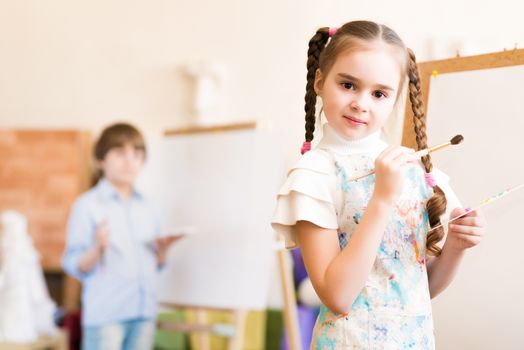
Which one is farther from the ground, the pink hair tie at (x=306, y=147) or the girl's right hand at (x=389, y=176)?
the pink hair tie at (x=306, y=147)

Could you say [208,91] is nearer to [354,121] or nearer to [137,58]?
[137,58]

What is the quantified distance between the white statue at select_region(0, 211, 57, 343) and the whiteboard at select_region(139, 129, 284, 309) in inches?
18.3

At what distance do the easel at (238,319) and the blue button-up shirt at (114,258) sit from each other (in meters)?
0.17

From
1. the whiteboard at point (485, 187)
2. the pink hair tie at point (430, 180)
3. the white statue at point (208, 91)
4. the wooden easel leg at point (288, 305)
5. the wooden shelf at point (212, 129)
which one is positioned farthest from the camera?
the white statue at point (208, 91)

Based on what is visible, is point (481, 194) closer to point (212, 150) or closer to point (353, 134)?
point (353, 134)

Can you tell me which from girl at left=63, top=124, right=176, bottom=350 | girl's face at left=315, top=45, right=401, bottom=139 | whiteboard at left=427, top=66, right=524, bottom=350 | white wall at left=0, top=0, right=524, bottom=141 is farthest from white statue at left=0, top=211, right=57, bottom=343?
girl's face at left=315, top=45, right=401, bottom=139

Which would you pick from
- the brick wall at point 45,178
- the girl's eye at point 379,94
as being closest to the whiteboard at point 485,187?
the girl's eye at point 379,94

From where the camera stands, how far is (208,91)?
9.96 feet

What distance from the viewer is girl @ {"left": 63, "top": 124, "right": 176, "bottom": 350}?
7.91 ft

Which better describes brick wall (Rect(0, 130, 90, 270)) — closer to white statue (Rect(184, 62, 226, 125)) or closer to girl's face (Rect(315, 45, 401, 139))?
white statue (Rect(184, 62, 226, 125))

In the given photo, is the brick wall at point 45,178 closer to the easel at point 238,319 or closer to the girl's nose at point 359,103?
the easel at point 238,319

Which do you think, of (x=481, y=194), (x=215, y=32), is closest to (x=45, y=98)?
(x=215, y=32)

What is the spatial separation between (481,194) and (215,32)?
83.0 inches

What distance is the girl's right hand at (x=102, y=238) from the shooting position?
237cm
